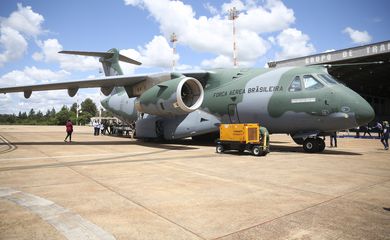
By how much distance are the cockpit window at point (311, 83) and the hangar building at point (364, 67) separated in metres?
5.12

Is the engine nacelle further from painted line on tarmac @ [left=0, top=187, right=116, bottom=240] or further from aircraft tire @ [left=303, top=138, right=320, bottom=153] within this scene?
painted line on tarmac @ [left=0, top=187, right=116, bottom=240]

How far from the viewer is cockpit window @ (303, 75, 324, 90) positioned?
11.0 metres

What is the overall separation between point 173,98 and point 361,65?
30473mm

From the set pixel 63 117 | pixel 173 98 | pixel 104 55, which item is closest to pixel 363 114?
pixel 173 98

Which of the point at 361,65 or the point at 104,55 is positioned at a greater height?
the point at 361,65

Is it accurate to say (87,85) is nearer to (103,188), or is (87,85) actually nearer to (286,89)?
(286,89)

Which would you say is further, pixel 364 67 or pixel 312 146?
pixel 364 67

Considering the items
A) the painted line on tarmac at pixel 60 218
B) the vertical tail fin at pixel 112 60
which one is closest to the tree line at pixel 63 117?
the vertical tail fin at pixel 112 60

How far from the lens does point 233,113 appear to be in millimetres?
13289

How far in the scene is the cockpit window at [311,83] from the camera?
1102cm

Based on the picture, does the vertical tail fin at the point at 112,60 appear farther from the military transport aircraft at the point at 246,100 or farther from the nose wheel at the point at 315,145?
the nose wheel at the point at 315,145

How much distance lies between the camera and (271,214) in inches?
155

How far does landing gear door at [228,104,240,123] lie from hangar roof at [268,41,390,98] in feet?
33.4

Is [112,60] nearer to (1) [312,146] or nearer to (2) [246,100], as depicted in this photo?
(2) [246,100]
